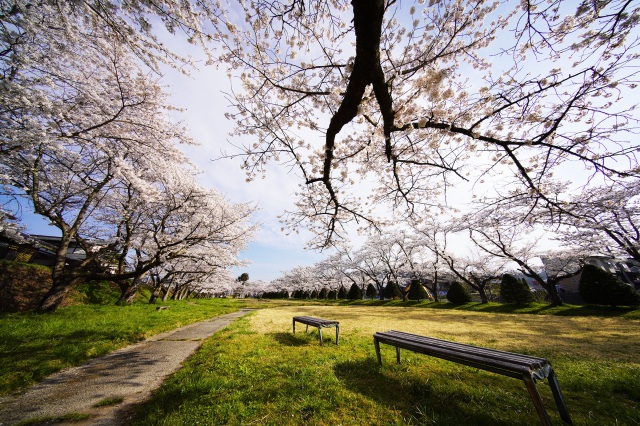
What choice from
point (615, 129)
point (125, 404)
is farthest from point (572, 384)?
point (125, 404)

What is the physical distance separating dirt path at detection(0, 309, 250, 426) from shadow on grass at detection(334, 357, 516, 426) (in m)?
3.37

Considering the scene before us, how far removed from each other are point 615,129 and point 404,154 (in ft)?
12.3

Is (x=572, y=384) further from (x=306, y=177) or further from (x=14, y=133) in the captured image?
(x=14, y=133)

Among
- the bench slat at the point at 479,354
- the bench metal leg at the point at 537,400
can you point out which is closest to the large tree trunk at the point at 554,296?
the bench slat at the point at 479,354

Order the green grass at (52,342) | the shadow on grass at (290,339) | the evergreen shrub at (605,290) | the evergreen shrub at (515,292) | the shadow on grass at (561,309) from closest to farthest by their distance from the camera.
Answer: the green grass at (52,342) → the shadow on grass at (290,339) → the shadow on grass at (561,309) → the evergreen shrub at (605,290) → the evergreen shrub at (515,292)

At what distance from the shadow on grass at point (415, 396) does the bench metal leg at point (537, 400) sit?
0.47 meters

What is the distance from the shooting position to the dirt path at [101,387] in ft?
9.70

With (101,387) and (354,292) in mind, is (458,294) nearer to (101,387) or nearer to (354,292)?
(354,292)

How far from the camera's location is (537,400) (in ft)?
7.81

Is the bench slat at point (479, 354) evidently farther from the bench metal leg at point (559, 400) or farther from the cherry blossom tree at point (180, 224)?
the cherry blossom tree at point (180, 224)

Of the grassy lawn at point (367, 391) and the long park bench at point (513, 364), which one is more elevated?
the long park bench at point (513, 364)

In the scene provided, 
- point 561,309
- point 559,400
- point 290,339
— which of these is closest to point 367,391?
point 559,400

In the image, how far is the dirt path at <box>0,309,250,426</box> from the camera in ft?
9.70

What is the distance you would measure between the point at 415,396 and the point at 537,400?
150 centimetres
